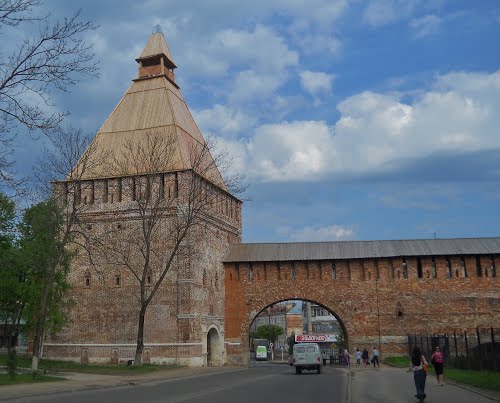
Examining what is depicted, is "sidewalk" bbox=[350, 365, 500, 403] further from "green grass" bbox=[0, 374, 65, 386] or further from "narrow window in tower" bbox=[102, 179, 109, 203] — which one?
"narrow window in tower" bbox=[102, 179, 109, 203]

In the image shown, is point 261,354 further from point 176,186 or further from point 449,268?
point 176,186

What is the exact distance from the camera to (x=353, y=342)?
104 feet

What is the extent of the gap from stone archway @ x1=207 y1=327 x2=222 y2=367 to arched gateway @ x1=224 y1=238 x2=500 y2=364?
81 cm

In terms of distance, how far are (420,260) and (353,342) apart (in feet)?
20.2

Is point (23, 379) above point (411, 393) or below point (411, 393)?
above

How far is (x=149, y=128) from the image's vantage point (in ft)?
106

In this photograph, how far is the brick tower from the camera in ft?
92.9

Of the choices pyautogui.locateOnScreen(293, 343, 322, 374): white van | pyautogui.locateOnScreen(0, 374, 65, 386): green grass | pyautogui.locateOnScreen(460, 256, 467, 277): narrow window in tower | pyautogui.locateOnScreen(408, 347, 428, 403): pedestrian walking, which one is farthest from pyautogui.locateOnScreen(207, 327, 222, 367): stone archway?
pyautogui.locateOnScreen(408, 347, 428, 403): pedestrian walking

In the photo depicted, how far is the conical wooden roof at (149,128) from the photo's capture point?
100.0ft

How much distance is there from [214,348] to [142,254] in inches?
283

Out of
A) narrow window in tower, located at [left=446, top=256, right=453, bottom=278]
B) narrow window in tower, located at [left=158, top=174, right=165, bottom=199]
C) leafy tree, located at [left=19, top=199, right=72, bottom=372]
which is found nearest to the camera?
leafy tree, located at [left=19, top=199, right=72, bottom=372]

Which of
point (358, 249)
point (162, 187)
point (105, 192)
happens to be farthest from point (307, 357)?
point (105, 192)

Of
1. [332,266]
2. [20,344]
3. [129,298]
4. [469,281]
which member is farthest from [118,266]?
[20,344]

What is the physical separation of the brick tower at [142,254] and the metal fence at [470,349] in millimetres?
11225
